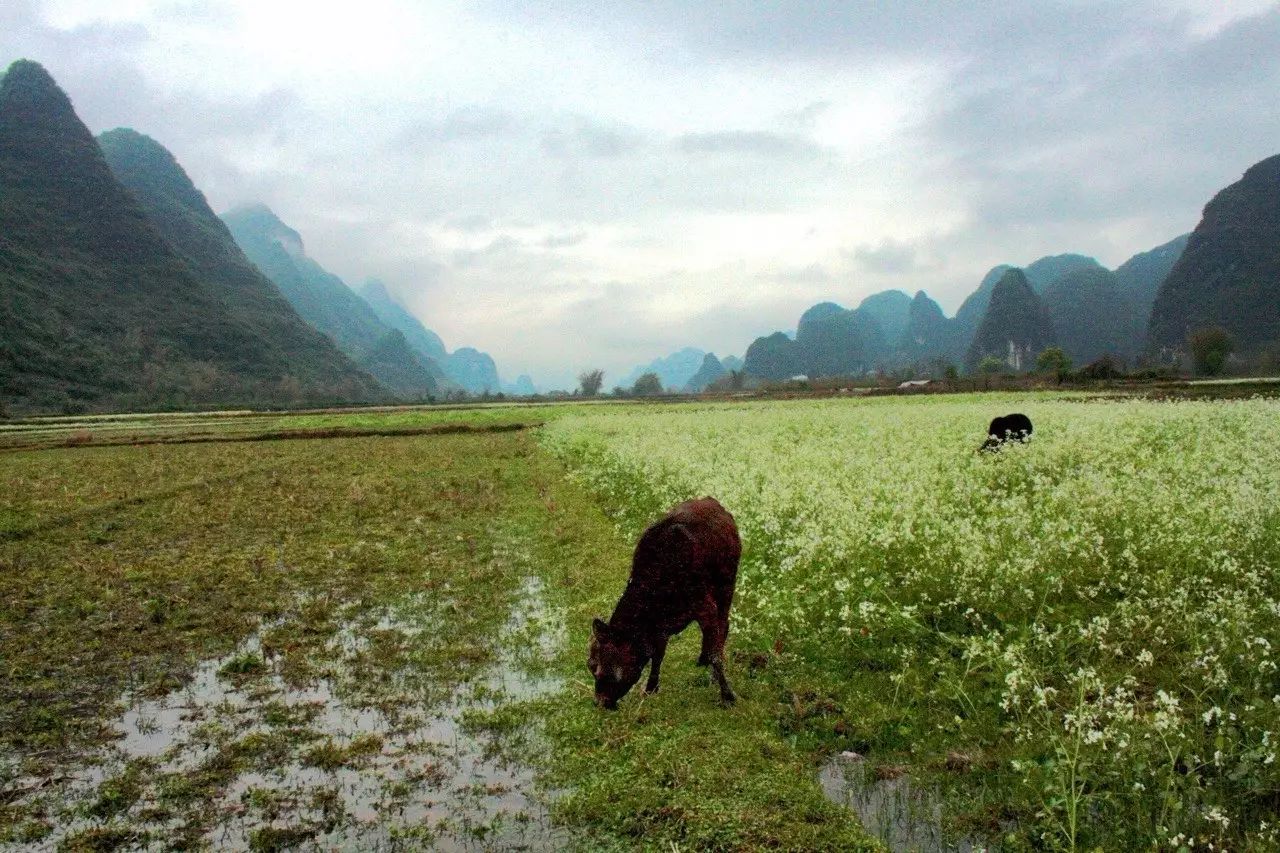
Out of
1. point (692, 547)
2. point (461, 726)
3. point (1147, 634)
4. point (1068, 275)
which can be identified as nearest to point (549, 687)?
point (461, 726)

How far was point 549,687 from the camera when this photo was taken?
7.40 m

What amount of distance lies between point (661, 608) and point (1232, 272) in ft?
500

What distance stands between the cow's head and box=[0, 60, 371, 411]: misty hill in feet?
299

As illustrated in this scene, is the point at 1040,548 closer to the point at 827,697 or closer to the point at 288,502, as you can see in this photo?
the point at 827,697

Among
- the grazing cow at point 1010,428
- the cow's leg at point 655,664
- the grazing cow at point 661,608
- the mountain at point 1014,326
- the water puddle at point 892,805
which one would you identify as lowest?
the water puddle at point 892,805

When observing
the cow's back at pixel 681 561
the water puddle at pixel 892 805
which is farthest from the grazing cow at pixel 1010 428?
the water puddle at pixel 892 805

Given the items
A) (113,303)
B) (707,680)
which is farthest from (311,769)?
(113,303)

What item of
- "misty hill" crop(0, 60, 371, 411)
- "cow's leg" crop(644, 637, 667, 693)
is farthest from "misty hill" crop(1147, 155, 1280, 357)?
"misty hill" crop(0, 60, 371, 411)

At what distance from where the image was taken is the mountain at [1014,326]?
554ft

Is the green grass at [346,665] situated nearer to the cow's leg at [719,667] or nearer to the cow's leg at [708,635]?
the cow's leg at [719,667]

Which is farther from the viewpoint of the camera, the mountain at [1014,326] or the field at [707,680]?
the mountain at [1014,326]

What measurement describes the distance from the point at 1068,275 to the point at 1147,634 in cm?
22173

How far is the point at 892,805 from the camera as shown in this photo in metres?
5.14

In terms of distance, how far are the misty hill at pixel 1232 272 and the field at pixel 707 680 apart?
127 metres
